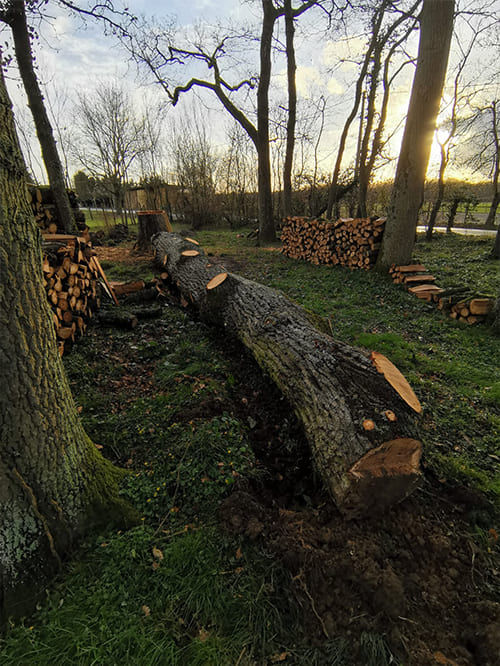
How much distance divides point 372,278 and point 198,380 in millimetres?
4952

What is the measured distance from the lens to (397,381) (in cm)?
203

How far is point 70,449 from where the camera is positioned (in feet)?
4.91

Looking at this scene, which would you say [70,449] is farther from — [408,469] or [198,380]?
[408,469]

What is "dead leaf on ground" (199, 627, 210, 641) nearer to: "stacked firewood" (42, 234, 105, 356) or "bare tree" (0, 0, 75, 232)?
"stacked firewood" (42, 234, 105, 356)

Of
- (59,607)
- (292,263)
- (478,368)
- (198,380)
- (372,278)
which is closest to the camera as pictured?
(59,607)

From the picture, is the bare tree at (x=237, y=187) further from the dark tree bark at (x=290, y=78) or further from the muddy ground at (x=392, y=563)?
the muddy ground at (x=392, y=563)

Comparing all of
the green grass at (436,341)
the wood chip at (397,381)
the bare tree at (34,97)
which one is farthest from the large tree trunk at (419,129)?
the bare tree at (34,97)

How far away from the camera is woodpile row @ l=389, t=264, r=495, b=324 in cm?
424

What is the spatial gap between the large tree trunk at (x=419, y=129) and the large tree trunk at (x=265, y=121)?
5.89m

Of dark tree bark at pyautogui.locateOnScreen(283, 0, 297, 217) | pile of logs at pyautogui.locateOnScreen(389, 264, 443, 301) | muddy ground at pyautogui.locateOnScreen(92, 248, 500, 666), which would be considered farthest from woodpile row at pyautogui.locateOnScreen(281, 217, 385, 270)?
muddy ground at pyautogui.locateOnScreen(92, 248, 500, 666)

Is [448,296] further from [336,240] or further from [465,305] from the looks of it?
[336,240]

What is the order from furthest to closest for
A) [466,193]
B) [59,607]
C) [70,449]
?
1. [466,193]
2. [70,449]
3. [59,607]

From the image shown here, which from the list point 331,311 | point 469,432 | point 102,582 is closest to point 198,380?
point 102,582

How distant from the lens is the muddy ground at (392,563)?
4.04 feet
